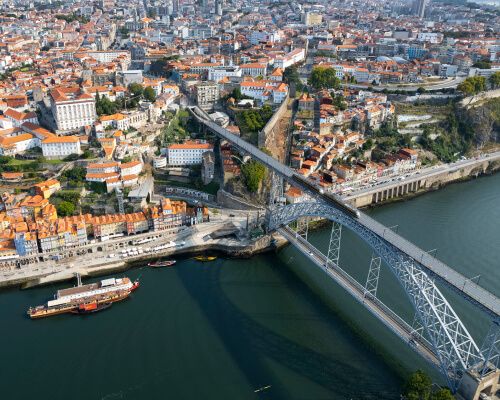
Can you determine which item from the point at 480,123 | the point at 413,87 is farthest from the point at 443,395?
the point at 413,87

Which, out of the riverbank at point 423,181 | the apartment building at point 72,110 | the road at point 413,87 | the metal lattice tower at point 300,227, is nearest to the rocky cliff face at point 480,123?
the riverbank at point 423,181

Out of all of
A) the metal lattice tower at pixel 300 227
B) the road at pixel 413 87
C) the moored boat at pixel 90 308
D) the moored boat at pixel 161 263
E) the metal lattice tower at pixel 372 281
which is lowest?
the moored boat at pixel 90 308

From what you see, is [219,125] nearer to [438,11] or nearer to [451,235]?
[451,235]

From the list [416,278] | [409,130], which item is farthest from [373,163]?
[416,278]

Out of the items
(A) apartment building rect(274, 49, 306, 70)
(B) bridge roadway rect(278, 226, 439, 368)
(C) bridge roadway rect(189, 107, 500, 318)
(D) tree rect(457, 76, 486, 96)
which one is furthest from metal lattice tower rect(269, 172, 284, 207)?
(A) apartment building rect(274, 49, 306, 70)

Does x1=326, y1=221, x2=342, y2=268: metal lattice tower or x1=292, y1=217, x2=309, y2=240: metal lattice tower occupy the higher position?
x1=326, y1=221, x2=342, y2=268: metal lattice tower

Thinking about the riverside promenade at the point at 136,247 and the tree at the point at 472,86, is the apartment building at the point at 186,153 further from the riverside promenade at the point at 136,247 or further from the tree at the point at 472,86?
the tree at the point at 472,86

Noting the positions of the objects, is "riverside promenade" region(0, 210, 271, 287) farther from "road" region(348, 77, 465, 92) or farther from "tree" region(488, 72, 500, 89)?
"tree" region(488, 72, 500, 89)
